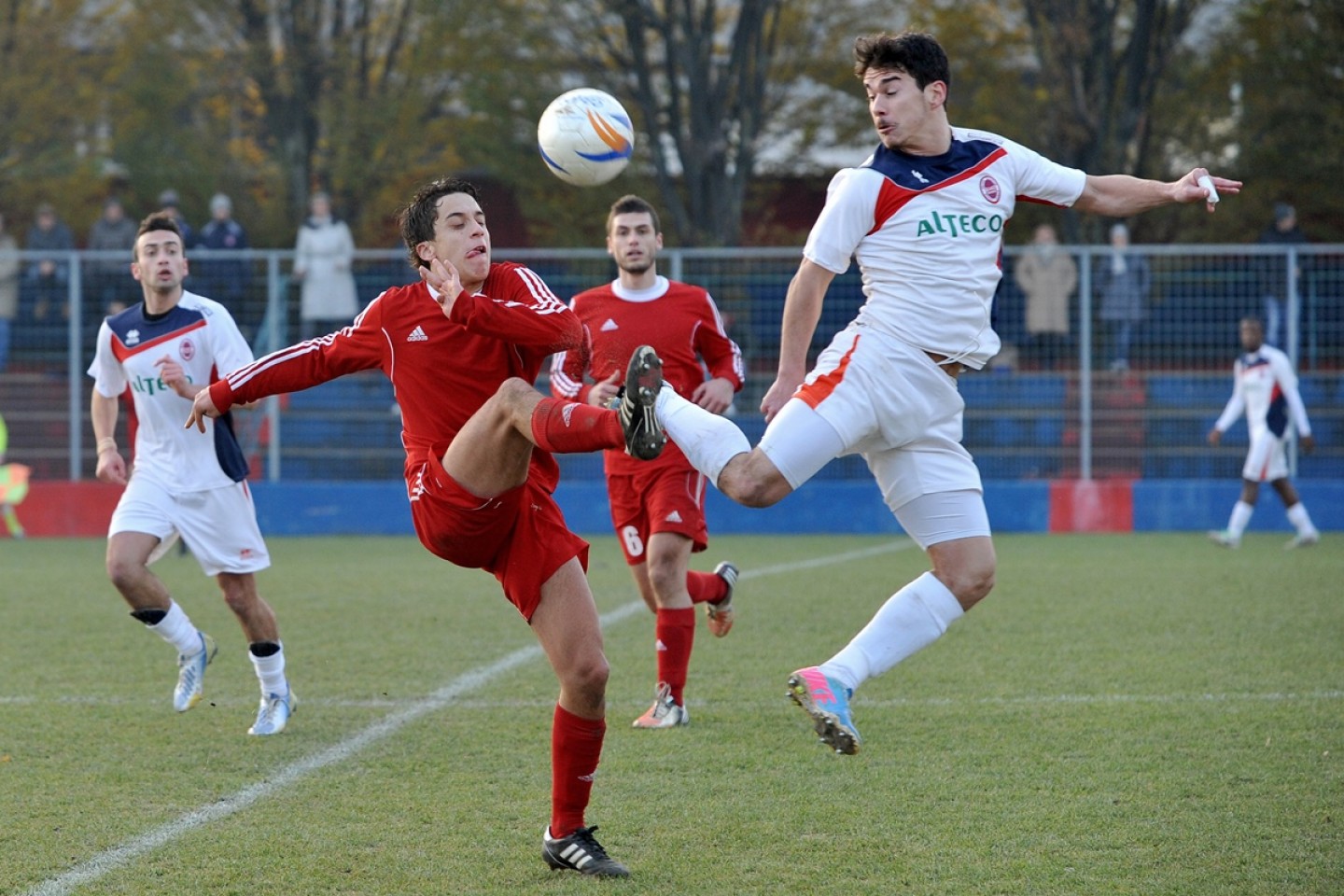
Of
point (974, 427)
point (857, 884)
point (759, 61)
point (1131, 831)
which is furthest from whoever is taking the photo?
point (759, 61)

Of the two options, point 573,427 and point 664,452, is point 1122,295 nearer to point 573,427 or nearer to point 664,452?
point 664,452

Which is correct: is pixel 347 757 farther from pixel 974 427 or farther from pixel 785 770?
pixel 974 427

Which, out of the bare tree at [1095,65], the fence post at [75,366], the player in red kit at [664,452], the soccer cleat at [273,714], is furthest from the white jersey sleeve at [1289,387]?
the fence post at [75,366]

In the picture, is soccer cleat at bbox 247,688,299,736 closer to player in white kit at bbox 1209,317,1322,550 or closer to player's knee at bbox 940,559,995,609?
player's knee at bbox 940,559,995,609

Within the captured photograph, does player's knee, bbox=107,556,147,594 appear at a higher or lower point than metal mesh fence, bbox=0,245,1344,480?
lower

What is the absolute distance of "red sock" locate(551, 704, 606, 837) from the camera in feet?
15.3

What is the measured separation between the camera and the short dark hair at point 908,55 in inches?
197

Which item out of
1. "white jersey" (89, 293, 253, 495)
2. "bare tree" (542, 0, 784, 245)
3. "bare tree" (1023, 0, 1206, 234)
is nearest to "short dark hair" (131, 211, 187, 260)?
"white jersey" (89, 293, 253, 495)

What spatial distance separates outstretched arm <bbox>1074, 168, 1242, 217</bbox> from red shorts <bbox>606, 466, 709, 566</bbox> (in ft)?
8.32

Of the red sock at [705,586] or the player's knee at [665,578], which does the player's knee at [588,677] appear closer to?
the player's knee at [665,578]

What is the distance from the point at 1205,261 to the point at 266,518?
10.2 metres

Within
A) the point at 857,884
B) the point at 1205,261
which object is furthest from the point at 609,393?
the point at 1205,261

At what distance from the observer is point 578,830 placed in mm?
4637

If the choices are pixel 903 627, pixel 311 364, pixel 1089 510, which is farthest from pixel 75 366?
Answer: pixel 903 627
